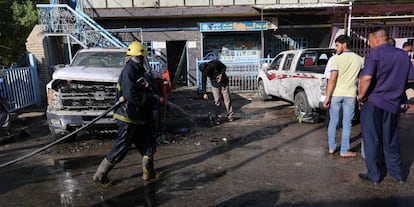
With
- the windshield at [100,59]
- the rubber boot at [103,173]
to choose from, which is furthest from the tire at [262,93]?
the rubber boot at [103,173]

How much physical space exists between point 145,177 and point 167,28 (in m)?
12.2

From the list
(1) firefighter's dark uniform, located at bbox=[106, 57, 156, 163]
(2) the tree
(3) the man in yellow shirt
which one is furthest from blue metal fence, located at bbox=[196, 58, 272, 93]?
(2) the tree

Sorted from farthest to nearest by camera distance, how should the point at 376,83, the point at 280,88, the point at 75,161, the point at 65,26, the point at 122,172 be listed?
the point at 65,26 → the point at 280,88 → the point at 75,161 → the point at 122,172 → the point at 376,83

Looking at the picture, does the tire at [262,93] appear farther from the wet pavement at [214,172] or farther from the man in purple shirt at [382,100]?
the man in purple shirt at [382,100]

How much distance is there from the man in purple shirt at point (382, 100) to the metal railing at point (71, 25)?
1039 cm

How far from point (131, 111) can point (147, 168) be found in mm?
853

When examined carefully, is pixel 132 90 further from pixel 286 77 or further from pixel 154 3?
pixel 154 3

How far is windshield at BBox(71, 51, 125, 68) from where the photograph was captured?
7.43 meters

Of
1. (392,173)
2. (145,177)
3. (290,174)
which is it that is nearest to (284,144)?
(290,174)

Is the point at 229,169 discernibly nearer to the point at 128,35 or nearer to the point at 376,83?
the point at 376,83

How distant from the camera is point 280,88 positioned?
9250mm

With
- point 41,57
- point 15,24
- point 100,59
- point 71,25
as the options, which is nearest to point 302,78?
point 100,59

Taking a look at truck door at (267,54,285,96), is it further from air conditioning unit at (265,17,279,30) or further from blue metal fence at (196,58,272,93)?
air conditioning unit at (265,17,279,30)

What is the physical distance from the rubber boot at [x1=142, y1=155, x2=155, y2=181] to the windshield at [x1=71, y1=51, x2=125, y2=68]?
137 inches
